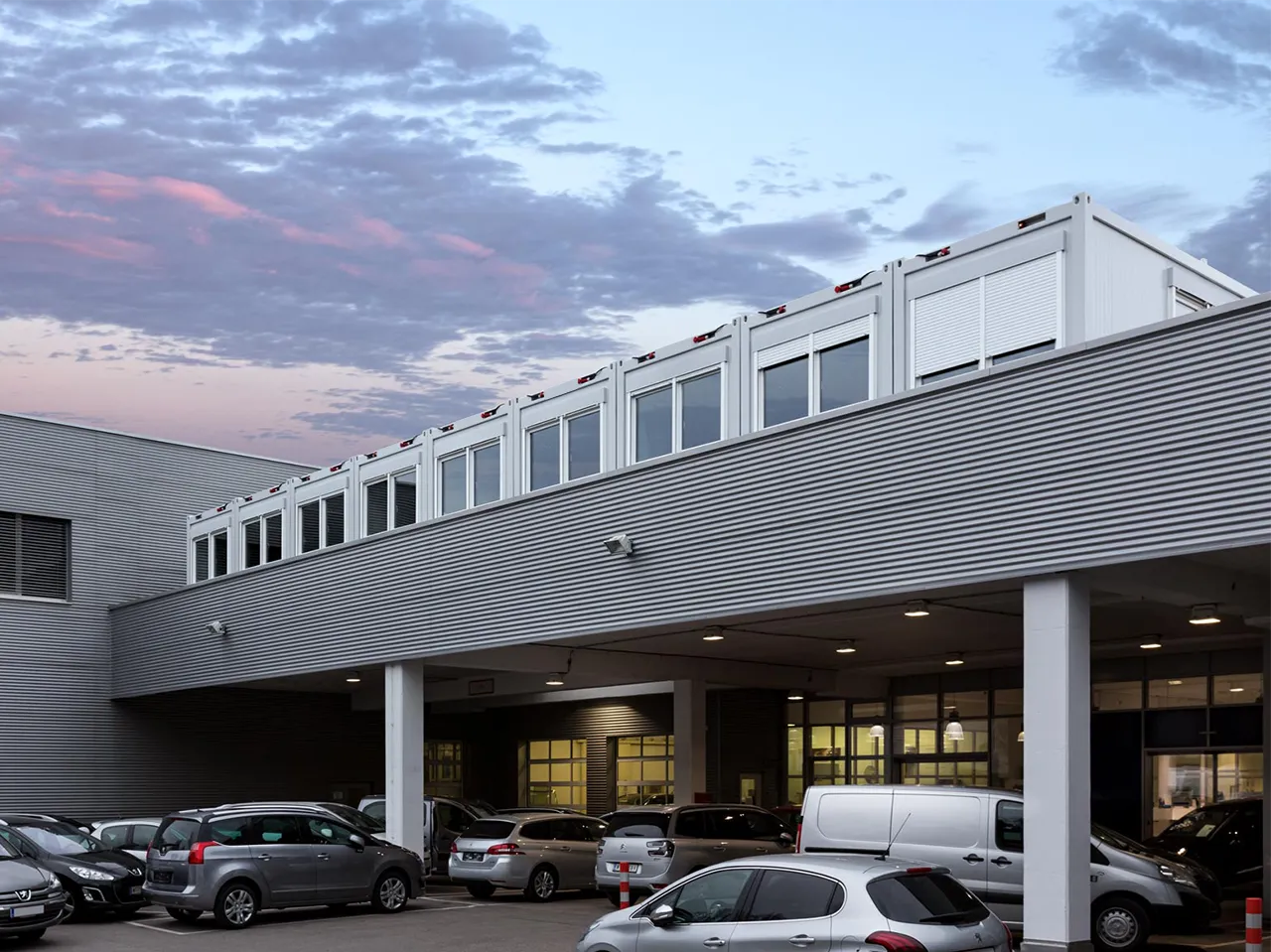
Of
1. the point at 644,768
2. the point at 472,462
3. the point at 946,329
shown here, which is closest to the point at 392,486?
the point at 472,462

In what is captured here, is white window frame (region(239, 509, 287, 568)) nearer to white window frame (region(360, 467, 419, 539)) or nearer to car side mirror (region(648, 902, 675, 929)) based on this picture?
white window frame (region(360, 467, 419, 539))

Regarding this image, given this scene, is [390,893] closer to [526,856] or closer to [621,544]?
[526,856]

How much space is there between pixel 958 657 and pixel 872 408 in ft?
36.5

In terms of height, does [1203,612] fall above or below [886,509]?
below

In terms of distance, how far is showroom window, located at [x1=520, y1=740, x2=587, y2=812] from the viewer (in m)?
37.7

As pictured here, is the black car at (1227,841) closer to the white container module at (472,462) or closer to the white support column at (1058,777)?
the white support column at (1058,777)

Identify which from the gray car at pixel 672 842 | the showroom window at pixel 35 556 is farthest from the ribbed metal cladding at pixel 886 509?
the showroom window at pixel 35 556

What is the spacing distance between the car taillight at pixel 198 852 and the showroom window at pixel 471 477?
811 centimetres

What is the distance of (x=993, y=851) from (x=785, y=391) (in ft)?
22.6

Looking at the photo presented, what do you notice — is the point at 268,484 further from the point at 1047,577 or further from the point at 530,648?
the point at 1047,577

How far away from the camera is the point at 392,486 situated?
29.8 meters

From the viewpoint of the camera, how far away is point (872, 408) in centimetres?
1739

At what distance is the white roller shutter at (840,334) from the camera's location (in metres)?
19.5

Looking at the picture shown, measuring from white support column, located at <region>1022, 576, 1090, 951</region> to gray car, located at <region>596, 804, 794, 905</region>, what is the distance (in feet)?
20.9
